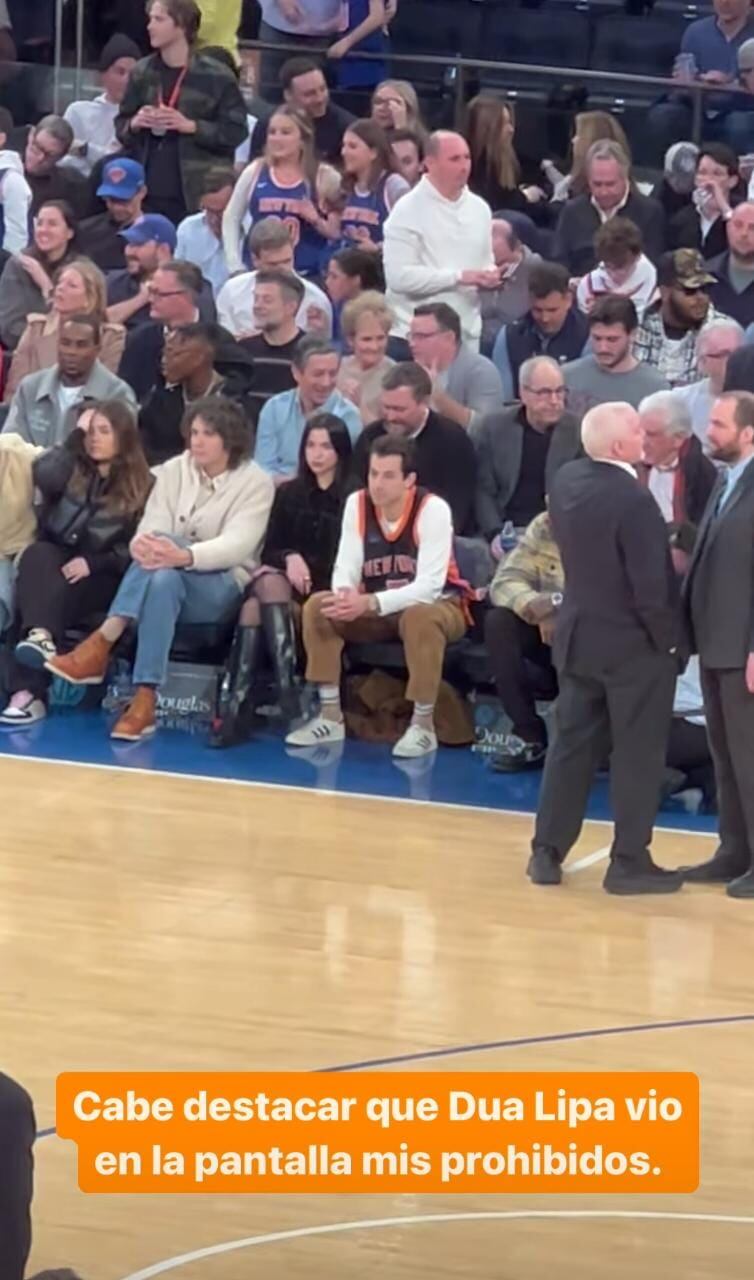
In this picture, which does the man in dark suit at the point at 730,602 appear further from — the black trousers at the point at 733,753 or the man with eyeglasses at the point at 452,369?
the man with eyeglasses at the point at 452,369

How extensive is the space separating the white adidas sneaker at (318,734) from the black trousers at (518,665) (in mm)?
726

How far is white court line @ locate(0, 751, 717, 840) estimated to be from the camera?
9234 mm

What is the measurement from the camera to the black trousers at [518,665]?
31.8 feet

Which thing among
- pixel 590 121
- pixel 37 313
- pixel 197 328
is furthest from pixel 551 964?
pixel 590 121

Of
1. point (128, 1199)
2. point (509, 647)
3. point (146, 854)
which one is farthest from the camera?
point (509, 647)

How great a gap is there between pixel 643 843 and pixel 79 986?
2.10 metres

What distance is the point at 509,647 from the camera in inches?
382

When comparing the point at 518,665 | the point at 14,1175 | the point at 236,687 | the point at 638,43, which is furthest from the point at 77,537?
the point at 14,1175

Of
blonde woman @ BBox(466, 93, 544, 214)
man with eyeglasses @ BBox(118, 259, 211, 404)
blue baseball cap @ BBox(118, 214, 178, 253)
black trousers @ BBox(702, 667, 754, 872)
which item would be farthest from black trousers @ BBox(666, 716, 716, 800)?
blonde woman @ BBox(466, 93, 544, 214)

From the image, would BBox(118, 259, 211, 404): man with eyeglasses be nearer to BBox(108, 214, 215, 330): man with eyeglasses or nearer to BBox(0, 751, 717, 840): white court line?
BBox(108, 214, 215, 330): man with eyeglasses

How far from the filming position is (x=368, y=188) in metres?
12.3

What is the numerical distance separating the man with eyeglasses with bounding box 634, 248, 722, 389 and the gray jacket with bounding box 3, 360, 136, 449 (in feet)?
7.54

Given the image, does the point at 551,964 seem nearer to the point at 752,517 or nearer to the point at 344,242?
the point at 752,517

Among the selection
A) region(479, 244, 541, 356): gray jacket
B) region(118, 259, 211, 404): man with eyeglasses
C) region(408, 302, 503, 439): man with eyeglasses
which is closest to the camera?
region(408, 302, 503, 439): man with eyeglasses
